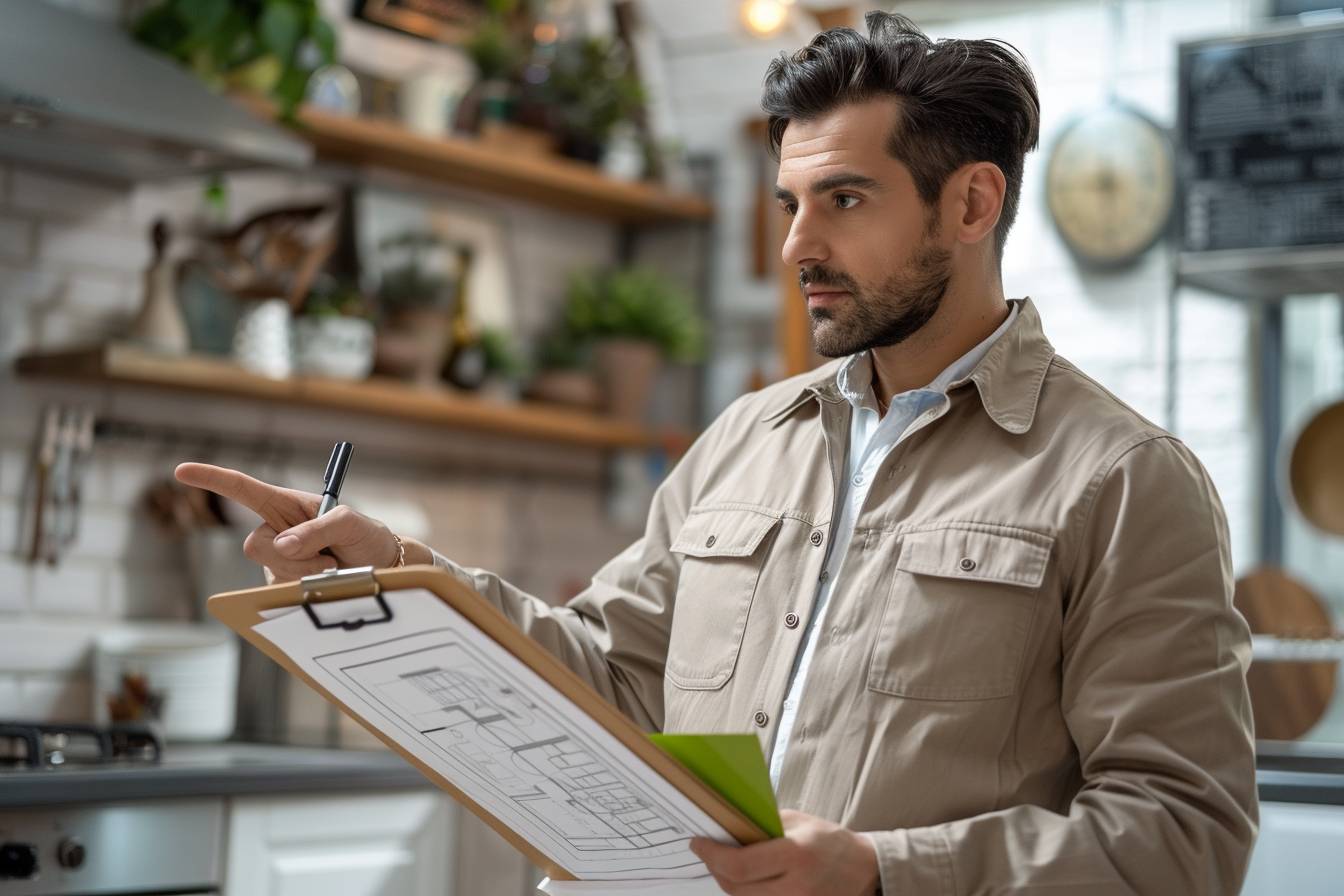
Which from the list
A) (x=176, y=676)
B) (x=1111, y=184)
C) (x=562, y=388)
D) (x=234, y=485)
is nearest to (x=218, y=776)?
(x=176, y=676)

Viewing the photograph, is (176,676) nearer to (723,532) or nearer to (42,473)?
(42,473)

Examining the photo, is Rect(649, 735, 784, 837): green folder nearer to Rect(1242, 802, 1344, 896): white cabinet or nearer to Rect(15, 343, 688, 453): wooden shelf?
Rect(1242, 802, 1344, 896): white cabinet

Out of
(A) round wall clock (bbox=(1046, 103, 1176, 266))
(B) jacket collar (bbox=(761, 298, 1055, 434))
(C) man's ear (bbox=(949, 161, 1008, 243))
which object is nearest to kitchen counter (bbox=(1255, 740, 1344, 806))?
(B) jacket collar (bbox=(761, 298, 1055, 434))

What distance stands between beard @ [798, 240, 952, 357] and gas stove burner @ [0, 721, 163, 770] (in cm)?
148

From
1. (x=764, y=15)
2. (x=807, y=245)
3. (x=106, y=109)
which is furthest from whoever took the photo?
(x=764, y=15)

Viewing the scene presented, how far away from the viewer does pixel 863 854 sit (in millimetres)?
1235

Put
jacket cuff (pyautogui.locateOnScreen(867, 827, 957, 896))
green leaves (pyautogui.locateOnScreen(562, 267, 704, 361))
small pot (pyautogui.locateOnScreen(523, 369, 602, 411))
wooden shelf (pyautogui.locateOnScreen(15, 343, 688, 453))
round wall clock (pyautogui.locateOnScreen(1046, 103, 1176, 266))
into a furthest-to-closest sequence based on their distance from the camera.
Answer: green leaves (pyautogui.locateOnScreen(562, 267, 704, 361)) < small pot (pyautogui.locateOnScreen(523, 369, 602, 411)) < round wall clock (pyautogui.locateOnScreen(1046, 103, 1176, 266)) < wooden shelf (pyautogui.locateOnScreen(15, 343, 688, 453)) < jacket cuff (pyautogui.locateOnScreen(867, 827, 957, 896))

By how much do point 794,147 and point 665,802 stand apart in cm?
65

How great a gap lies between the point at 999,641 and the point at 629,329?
273 cm

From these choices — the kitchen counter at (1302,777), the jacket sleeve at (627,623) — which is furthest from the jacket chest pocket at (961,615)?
the kitchen counter at (1302,777)

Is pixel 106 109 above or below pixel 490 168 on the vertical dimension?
below

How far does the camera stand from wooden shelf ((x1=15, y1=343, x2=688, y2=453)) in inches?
113

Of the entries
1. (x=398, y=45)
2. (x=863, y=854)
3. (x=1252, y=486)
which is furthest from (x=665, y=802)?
(x=398, y=45)

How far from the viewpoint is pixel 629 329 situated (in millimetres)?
4027
